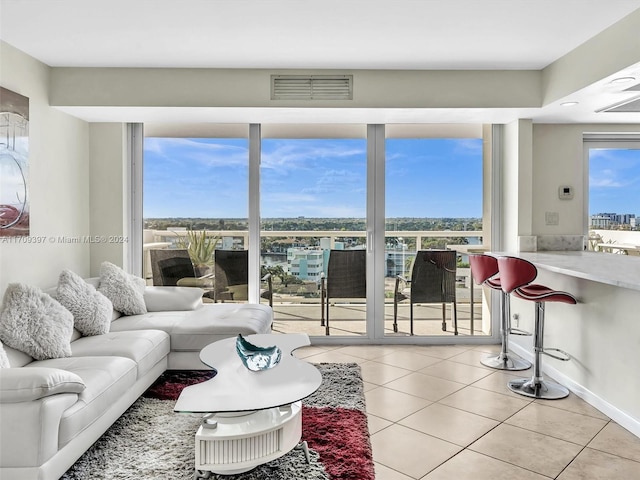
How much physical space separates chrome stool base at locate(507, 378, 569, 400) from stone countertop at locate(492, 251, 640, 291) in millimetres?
876

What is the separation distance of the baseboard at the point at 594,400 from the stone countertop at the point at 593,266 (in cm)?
86

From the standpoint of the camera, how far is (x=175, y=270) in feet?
15.8

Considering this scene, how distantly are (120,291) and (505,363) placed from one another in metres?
3.35

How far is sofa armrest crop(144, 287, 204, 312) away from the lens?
421 cm

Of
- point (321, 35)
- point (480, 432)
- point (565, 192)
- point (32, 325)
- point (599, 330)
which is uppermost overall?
point (321, 35)

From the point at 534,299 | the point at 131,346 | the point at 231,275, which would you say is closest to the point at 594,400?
the point at 534,299

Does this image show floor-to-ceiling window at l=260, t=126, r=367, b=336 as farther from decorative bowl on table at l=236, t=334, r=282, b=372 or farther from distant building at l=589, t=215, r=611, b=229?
distant building at l=589, t=215, r=611, b=229

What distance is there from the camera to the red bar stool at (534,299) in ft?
11.1

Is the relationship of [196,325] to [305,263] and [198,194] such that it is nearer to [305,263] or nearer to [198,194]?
[305,263]

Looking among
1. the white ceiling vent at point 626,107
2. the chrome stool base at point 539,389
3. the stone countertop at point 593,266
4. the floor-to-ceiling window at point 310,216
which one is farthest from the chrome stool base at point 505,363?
the white ceiling vent at point 626,107

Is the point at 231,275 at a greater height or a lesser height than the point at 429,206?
lesser

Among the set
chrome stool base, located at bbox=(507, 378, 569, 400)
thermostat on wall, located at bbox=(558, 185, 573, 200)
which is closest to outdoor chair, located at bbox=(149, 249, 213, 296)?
chrome stool base, located at bbox=(507, 378, 569, 400)

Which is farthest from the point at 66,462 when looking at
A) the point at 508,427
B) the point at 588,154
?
the point at 588,154

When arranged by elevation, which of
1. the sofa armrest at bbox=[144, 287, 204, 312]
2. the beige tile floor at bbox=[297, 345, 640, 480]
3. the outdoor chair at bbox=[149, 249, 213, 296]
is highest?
the outdoor chair at bbox=[149, 249, 213, 296]
